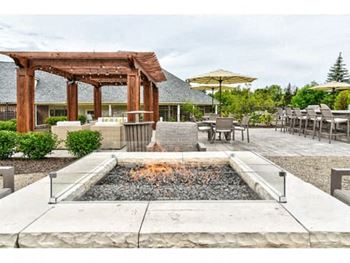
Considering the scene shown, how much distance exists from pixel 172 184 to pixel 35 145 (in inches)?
172

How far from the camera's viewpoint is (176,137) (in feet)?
21.8

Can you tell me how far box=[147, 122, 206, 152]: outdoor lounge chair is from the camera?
6.56m

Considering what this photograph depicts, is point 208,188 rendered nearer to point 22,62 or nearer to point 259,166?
point 259,166

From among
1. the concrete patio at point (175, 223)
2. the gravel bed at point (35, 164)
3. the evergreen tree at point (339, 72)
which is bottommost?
the gravel bed at point (35, 164)

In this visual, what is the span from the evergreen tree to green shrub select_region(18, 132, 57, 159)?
34.2 meters

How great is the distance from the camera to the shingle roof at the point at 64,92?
22281 millimetres

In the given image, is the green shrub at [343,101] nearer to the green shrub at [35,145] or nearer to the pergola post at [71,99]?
the pergola post at [71,99]

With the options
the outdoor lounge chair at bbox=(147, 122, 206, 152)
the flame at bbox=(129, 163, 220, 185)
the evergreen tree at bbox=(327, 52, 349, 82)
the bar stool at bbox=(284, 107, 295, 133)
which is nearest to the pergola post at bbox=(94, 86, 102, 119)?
the bar stool at bbox=(284, 107, 295, 133)

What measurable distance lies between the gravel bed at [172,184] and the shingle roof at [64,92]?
17.6 metres

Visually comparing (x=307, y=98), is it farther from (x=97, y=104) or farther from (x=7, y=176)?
(x=7, y=176)

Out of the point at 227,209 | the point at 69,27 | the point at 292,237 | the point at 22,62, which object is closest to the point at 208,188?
the point at 227,209

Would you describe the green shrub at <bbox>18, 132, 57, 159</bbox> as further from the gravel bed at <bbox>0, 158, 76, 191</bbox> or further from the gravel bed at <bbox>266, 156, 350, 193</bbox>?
the gravel bed at <bbox>266, 156, 350, 193</bbox>

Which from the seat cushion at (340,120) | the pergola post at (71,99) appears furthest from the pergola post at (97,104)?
the seat cushion at (340,120)

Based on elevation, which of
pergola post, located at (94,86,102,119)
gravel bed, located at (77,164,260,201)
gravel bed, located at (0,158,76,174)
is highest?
pergola post, located at (94,86,102,119)
